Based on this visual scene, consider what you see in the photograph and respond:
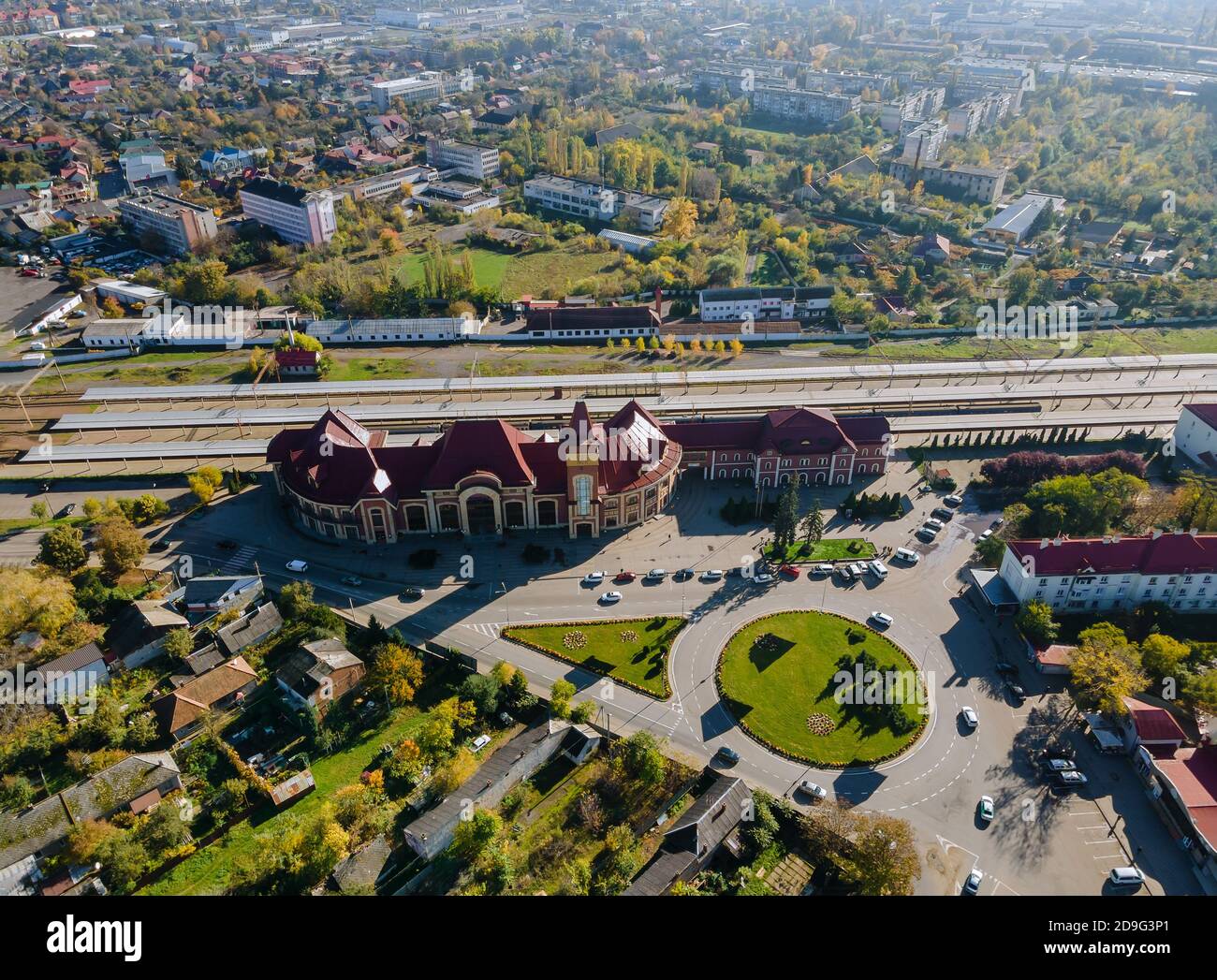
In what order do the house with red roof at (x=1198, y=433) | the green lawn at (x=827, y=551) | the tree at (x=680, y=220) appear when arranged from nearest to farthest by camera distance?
1. the green lawn at (x=827, y=551)
2. the house with red roof at (x=1198, y=433)
3. the tree at (x=680, y=220)

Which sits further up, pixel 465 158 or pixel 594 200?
pixel 465 158

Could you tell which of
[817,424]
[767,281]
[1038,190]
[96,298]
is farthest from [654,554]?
[1038,190]

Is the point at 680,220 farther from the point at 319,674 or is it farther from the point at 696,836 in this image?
the point at 696,836

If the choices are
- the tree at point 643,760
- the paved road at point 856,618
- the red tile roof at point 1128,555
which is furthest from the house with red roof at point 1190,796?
the tree at point 643,760

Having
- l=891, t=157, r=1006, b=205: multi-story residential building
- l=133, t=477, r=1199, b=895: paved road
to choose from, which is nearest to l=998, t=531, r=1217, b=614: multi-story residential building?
l=133, t=477, r=1199, b=895: paved road

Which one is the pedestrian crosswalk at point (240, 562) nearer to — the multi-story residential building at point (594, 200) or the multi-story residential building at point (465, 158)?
the multi-story residential building at point (594, 200)

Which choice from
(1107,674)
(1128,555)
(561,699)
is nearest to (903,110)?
(1128,555)

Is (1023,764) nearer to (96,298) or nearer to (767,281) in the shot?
(767,281)
